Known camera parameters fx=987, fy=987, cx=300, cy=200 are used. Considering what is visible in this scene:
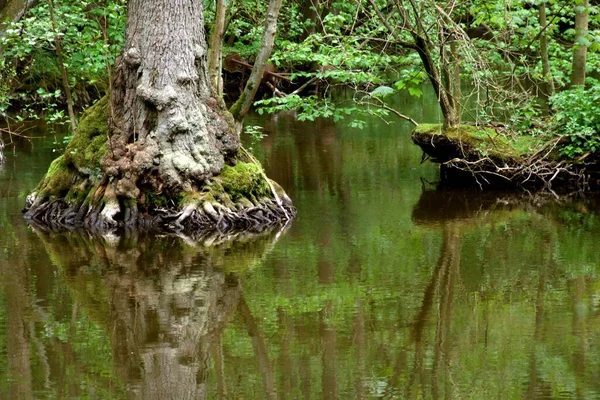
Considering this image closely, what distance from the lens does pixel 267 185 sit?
13844mm

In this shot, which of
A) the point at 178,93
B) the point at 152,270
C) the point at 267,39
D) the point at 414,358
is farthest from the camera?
the point at 267,39

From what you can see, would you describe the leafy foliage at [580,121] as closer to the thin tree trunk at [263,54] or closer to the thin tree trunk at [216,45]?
the thin tree trunk at [263,54]

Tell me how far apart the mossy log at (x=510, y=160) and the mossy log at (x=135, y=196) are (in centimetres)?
375

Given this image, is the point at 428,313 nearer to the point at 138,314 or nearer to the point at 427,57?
the point at 138,314

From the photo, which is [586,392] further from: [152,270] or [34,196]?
[34,196]

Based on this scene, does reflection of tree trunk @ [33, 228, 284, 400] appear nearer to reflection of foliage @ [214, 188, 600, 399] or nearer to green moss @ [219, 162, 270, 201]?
reflection of foliage @ [214, 188, 600, 399]

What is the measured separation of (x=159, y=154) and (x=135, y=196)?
643 millimetres

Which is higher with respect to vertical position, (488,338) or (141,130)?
(141,130)

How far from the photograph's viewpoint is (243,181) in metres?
13.5

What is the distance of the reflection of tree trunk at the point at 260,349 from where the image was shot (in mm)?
6873

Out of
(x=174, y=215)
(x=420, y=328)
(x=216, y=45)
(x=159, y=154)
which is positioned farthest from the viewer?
(x=216, y=45)

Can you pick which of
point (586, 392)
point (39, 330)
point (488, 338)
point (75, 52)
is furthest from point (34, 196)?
point (586, 392)

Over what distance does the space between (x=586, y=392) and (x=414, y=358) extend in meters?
1.38

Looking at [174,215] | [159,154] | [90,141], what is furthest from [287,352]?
[90,141]
